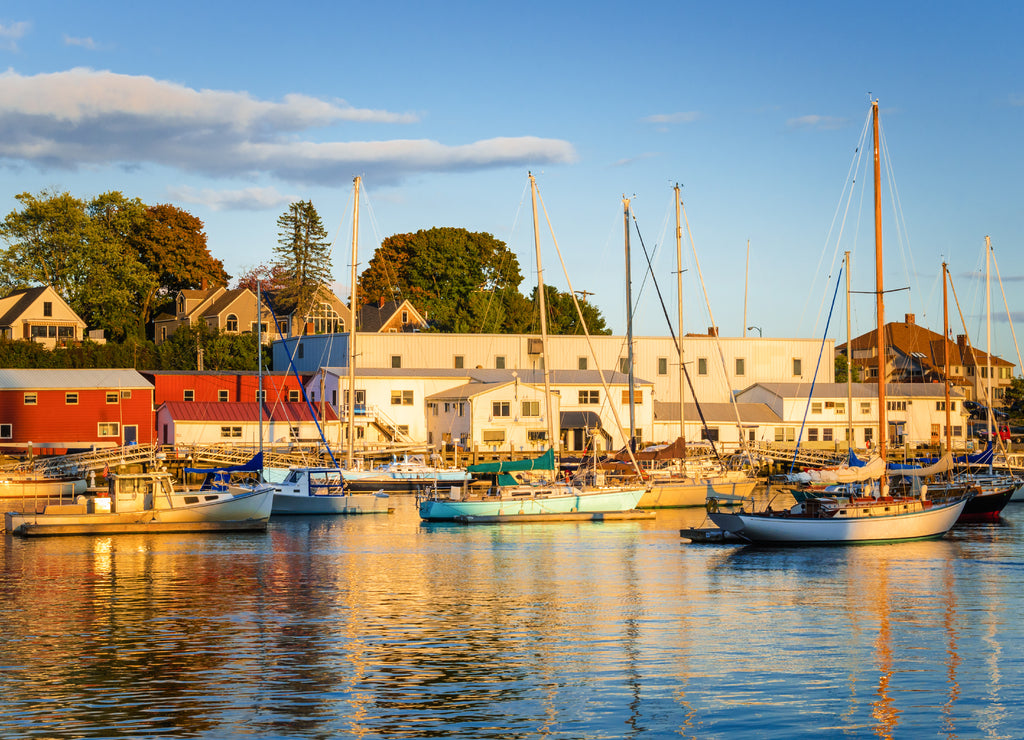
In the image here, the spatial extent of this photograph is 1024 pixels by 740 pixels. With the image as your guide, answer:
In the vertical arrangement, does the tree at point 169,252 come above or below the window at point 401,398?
above

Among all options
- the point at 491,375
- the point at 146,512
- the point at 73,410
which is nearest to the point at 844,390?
the point at 491,375

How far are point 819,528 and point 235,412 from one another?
53.5 m

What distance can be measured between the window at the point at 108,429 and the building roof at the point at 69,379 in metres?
2.78

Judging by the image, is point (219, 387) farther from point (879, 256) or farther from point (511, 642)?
point (511, 642)

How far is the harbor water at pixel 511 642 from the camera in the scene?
20.8 meters

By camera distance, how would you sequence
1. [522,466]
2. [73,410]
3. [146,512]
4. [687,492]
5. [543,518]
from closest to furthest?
1. [146,512]
2. [543,518]
3. [522,466]
4. [687,492]
5. [73,410]

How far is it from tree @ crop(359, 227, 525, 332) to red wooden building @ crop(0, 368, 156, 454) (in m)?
50.8

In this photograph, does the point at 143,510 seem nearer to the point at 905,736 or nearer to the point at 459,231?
the point at 905,736

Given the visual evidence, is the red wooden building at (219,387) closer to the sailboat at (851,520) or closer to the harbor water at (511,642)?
the harbor water at (511,642)

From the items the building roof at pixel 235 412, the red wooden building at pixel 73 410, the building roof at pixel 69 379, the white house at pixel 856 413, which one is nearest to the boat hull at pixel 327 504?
the building roof at pixel 235 412

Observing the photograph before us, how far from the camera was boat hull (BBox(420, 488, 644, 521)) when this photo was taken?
5816cm

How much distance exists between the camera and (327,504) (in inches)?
2505

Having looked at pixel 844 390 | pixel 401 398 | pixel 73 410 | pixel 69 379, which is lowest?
pixel 73 410

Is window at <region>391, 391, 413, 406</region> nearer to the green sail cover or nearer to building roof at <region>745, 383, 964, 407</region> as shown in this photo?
the green sail cover
